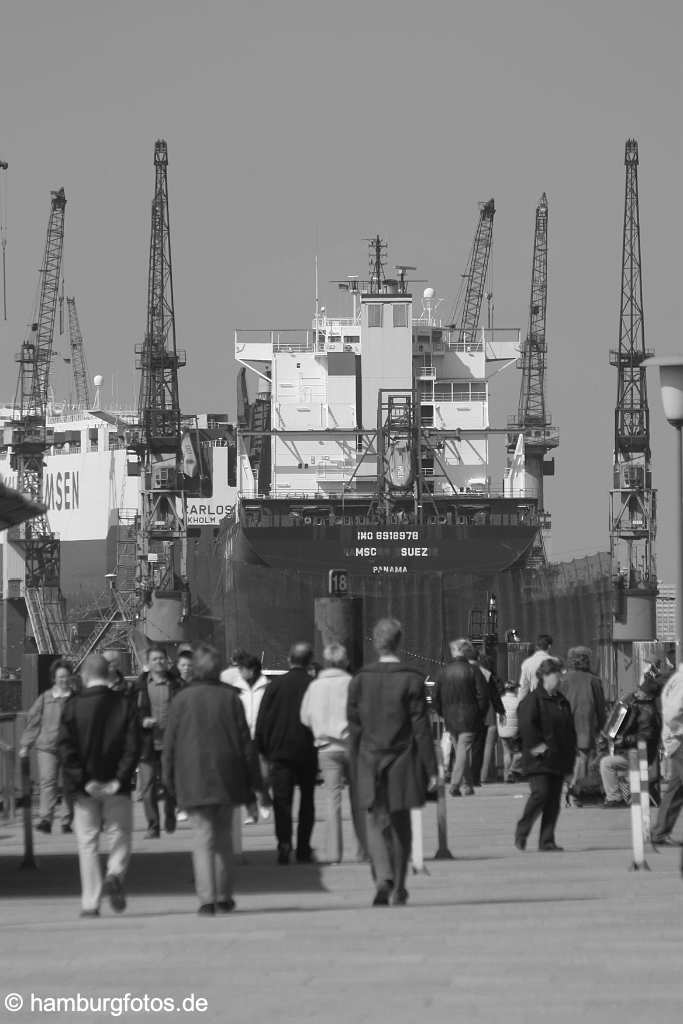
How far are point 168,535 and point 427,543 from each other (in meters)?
23.9

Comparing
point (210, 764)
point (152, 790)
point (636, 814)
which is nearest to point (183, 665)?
point (152, 790)

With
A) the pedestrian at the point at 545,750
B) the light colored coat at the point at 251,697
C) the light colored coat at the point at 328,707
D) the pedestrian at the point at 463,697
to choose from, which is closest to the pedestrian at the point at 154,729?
the light colored coat at the point at 251,697

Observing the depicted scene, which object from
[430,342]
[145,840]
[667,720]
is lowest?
[145,840]

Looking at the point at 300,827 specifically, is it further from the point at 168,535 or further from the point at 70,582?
the point at 70,582

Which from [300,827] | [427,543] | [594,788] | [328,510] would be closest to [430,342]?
[328,510]

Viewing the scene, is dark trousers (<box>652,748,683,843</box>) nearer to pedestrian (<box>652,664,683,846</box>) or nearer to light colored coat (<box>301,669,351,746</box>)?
pedestrian (<box>652,664,683,846</box>)

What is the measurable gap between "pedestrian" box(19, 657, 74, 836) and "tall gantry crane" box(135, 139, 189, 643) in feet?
214

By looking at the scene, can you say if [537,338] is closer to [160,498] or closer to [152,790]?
[160,498]

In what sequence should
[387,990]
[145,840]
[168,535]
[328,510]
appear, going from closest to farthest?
1. [387,990]
2. [145,840]
3. [328,510]
4. [168,535]

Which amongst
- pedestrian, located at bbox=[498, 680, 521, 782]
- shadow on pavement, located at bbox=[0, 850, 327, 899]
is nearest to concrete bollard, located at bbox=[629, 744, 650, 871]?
shadow on pavement, located at bbox=[0, 850, 327, 899]

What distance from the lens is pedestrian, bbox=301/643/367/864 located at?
1322cm

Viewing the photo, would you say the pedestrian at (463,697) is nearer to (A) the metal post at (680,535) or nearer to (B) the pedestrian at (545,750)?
(A) the metal post at (680,535)

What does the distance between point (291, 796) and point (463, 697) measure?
4.72m

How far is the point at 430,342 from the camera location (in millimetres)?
73562
